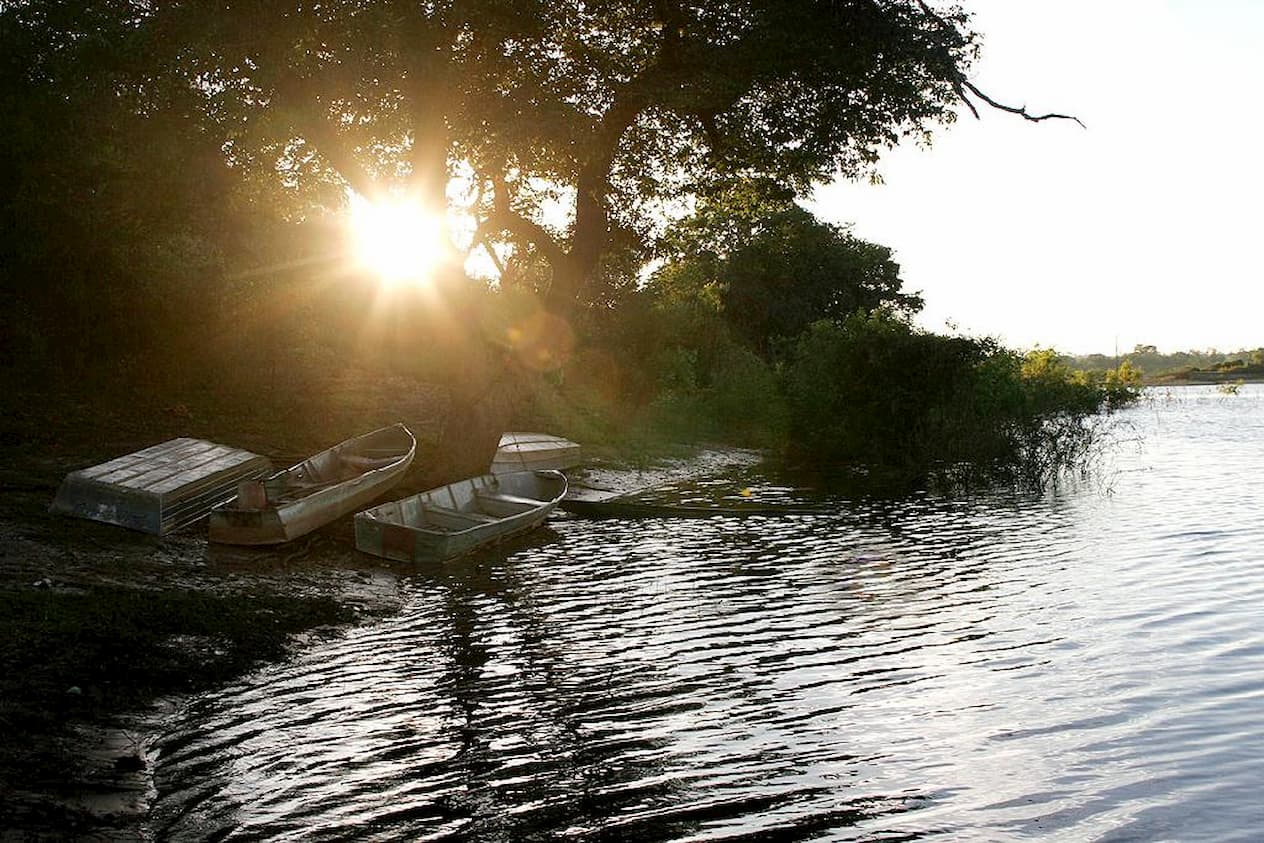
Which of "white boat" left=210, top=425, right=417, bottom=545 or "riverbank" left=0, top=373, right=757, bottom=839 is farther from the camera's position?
"white boat" left=210, top=425, right=417, bottom=545

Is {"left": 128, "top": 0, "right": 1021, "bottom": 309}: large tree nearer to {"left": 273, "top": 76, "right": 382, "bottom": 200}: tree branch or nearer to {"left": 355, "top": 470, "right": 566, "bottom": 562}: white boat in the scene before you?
{"left": 273, "top": 76, "right": 382, "bottom": 200}: tree branch

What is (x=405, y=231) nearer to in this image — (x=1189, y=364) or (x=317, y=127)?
(x=317, y=127)

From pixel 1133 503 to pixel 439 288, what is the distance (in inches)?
732

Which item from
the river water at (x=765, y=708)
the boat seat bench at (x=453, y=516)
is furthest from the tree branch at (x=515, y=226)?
the river water at (x=765, y=708)

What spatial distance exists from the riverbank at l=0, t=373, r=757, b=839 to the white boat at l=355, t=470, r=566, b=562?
57 cm

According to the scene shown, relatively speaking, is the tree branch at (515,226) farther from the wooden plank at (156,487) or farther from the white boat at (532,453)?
the wooden plank at (156,487)

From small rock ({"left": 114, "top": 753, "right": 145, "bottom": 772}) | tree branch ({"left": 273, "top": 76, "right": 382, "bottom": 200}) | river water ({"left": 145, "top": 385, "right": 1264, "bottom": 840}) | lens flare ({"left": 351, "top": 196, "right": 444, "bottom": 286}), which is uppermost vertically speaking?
tree branch ({"left": 273, "top": 76, "right": 382, "bottom": 200})

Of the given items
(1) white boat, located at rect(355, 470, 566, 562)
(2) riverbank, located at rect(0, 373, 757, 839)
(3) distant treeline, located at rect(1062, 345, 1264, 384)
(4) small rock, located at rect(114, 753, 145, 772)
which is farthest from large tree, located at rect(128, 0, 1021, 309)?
(3) distant treeline, located at rect(1062, 345, 1264, 384)

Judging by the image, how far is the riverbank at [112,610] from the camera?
29.5ft

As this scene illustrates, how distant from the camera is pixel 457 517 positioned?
75.7 ft

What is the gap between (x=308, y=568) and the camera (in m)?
19.1

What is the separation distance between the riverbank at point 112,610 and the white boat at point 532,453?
9.42 ft

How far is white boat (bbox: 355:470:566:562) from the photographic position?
20031mm

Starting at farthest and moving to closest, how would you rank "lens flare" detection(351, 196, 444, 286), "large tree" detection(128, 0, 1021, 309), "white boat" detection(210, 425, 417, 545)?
"lens flare" detection(351, 196, 444, 286) → "large tree" detection(128, 0, 1021, 309) → "white boat" detection(210, 425, 417, 545)
